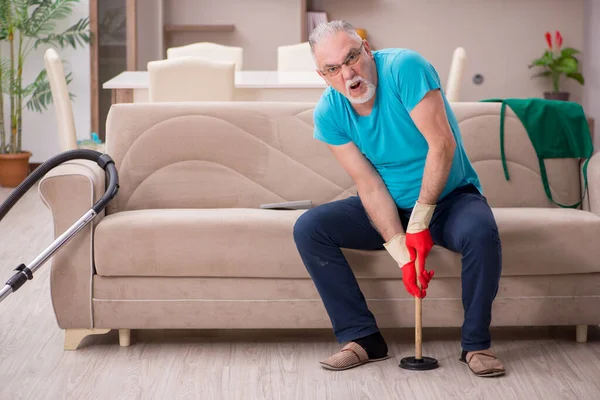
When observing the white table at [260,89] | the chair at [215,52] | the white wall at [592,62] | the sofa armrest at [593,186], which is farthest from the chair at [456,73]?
the white wall at [592,62]

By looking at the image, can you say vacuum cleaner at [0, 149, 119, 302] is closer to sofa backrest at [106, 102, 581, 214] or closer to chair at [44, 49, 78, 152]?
sofa backrest at [106, 102, 581, 214]

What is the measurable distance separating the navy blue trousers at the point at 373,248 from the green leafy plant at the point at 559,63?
4691mm

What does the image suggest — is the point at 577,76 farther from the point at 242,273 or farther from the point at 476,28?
the point at 242,273

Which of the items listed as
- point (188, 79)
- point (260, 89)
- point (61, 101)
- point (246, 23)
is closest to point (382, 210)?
point (188, 79)

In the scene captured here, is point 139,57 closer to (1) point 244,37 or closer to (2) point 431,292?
(1) point 244,37

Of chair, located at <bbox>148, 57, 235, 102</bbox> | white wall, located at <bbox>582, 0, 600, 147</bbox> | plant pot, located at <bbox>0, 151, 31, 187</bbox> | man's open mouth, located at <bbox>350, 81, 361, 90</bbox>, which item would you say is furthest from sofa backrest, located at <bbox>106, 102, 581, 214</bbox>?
white wall, located at <bbox>582, 0, 600, 147</bbox>

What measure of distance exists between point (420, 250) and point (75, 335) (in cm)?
110

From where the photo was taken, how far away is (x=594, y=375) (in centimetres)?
239

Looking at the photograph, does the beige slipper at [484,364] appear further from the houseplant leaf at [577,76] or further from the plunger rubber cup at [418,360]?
the houseplant leaf at [577,76]

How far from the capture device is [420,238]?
2.42 m

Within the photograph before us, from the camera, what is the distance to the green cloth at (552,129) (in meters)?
3.00

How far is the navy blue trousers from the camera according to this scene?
238 centimetres

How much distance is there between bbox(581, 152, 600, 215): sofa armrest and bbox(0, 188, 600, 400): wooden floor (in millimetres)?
407

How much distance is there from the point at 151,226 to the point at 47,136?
391cm
